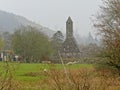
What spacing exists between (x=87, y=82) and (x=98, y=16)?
24.5 meters

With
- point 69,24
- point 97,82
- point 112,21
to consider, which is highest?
point 69,24

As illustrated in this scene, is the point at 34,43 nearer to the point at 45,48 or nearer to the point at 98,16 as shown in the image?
the point at 45,48

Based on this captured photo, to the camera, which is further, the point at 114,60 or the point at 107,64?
the point at 107,64

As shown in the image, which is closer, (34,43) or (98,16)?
(98,16)

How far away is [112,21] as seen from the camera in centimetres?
2945

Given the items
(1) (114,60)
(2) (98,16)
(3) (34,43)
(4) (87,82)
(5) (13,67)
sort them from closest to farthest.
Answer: (4) (87,82)
(5) (13,67)
(1) (114,60)
(2) (98,16)
(3) (34,43)

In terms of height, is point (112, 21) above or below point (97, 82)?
above

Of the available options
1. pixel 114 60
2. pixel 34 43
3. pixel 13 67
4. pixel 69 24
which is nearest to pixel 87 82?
pixel 13 67

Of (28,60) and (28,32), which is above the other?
(28,32)

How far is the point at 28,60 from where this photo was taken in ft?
226

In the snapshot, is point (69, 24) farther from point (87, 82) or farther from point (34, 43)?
point (87, 82)

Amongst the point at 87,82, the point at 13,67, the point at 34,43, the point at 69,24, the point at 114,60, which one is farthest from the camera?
the point at 69,24

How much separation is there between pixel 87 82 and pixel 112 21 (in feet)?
71.7

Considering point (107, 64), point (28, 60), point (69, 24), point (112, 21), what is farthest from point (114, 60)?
point (69, 24)
